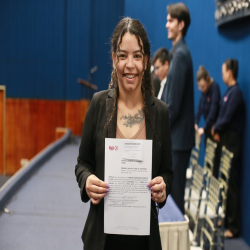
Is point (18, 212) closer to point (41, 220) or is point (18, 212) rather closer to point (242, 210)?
point (41, 220)

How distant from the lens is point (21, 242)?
193cm

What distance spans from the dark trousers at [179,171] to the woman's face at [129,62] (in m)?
1.38

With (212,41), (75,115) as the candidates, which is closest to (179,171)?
(212,41)

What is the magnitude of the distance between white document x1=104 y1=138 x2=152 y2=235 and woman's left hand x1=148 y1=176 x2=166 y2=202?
1 centimetres

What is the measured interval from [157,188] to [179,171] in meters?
1.45

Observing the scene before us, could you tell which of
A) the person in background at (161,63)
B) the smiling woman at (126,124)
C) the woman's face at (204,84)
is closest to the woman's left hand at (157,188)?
the smiling woman at (126,124)

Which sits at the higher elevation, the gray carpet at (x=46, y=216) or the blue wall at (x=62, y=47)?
the blue wall at (x=62, y=47)

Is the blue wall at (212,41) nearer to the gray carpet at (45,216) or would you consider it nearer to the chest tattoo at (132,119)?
the chest tattoo at (132,119)

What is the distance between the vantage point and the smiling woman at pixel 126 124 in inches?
41.2

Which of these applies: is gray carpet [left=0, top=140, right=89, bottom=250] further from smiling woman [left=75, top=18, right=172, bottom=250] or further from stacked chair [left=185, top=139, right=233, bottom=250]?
smiling woman [left=75, top=18, right=172, bottom=250]

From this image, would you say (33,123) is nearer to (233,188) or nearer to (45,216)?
(233,188)

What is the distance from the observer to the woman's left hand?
1.01 meters

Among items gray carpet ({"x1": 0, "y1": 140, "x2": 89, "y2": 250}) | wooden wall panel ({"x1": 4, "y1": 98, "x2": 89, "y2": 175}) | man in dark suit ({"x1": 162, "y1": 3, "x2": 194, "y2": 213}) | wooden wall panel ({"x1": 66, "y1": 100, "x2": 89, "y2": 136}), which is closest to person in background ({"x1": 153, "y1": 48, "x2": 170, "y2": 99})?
man in dark suit ({"x1": 162, "y1": 3, "x2": 194, "y2": 213})

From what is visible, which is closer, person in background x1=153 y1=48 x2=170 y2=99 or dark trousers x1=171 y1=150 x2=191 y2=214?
dark trousers x1=171 y1=150 x2=191 y2=214
